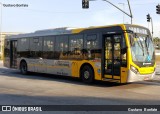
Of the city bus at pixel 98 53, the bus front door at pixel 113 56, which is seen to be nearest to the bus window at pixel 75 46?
the city bus at pixel 98 53

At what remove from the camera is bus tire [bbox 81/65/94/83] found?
16.0 m

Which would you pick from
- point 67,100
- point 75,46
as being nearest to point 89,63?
point 75,46

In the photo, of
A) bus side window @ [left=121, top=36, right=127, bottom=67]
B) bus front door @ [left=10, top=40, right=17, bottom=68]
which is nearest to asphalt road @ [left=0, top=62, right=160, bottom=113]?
bus side window @ [left=121, top=36, right=127, bottom=67]

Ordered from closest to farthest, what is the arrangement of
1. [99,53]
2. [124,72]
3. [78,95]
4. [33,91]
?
[78,95], [33,91], [124,72], [99,53]

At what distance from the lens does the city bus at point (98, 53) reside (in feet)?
47.2

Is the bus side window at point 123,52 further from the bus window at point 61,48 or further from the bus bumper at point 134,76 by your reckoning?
the bus window at point 61,48

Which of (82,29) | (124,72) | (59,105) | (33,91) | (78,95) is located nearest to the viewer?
(59,105)

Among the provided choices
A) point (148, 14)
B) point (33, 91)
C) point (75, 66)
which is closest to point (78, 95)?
point (33, 91)

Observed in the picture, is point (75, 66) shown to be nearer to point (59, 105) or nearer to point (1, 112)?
point (59, 105)

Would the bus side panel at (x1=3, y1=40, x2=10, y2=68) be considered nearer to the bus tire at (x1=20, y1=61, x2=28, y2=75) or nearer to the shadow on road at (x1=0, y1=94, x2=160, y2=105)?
the bus tire at (x1=20, y1=61, x2=28, y2=75)

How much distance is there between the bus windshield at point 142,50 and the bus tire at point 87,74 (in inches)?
101

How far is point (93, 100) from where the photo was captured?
433 inches

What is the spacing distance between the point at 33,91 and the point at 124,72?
4.10 metres

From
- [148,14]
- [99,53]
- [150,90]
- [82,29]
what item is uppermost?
[148,14]
